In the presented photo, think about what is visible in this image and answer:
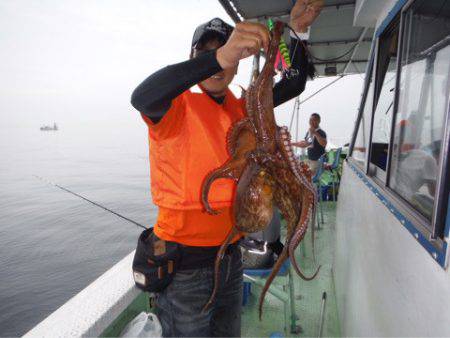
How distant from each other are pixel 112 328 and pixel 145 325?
397 mm

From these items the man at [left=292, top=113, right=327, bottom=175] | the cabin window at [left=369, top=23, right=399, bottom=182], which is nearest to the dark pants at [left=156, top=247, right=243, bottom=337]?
the cabin window at [left=369, top=23, right=399, bottom=182]

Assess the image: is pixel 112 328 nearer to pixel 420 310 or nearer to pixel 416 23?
pixel 420 310

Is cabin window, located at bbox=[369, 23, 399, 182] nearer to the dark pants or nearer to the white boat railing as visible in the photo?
the dark pants

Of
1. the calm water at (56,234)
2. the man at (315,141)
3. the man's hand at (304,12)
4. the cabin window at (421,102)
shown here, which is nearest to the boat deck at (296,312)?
the cabin window at (421,102)

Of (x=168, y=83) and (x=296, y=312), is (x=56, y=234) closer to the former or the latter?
(x=296, y=312)

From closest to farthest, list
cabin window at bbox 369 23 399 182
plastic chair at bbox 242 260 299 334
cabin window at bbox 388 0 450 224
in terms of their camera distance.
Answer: cabin window at bbox 388 0 450 224, cabin window at bbox 369 23 399 182, plastic chair at bbox 242 260 299 334

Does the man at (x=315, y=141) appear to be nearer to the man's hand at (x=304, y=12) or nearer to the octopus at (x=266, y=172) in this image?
the man's hand at (x=304, y=12)

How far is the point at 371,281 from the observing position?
2.00 metres

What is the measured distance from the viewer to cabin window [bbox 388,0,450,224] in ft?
Result: 4.89

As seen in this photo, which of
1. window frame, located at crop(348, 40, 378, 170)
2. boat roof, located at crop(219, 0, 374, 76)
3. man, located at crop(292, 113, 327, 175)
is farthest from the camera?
man, located at crop(292, 113, 327, 175)

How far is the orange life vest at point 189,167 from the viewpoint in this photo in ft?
5.50

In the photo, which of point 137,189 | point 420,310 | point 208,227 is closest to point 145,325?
point 208,227

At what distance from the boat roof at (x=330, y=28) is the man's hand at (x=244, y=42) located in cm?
328

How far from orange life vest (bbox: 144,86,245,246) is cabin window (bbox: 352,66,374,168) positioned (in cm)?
211
